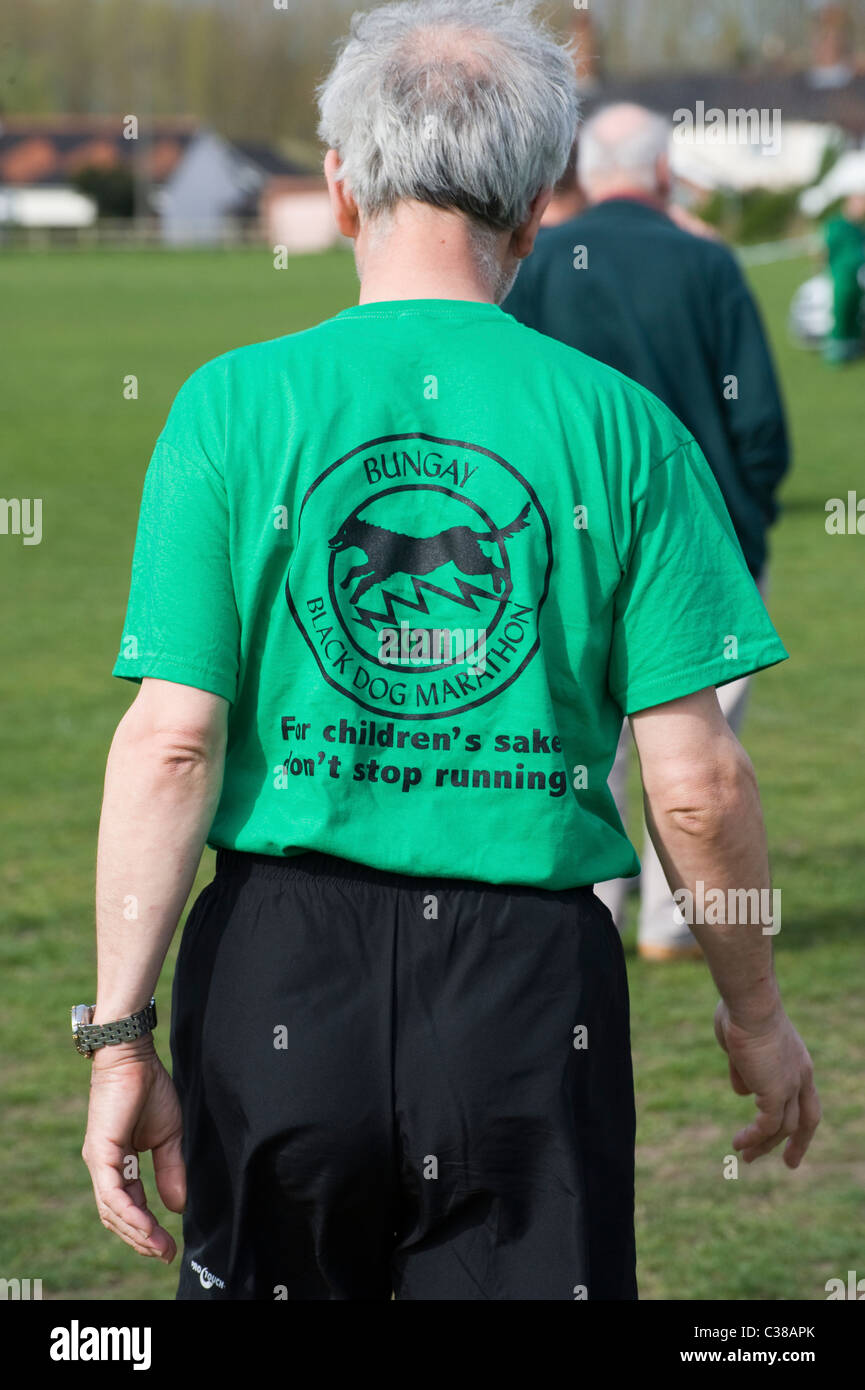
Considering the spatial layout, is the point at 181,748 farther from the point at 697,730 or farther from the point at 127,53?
the point at 127,53

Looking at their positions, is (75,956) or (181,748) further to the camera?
(75,956)

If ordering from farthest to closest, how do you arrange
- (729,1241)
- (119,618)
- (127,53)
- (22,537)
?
(127,53) → (22,537) → (119,618) → (729,1241)

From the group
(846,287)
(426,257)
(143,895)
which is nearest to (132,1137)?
(143,895)

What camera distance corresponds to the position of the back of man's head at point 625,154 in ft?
15.5

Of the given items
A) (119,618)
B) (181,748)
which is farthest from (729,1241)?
(119,618)

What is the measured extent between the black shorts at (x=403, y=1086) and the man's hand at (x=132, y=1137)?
0.18 ft

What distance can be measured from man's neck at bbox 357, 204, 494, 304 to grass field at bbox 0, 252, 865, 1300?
2417 mm

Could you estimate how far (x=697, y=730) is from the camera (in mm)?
2041

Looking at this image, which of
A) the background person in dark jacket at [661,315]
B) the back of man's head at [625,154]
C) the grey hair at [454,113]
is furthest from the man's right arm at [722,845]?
the back of man's head at [625,154]

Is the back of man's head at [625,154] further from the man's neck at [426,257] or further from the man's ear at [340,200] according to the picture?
the man's neck at [426,257]
